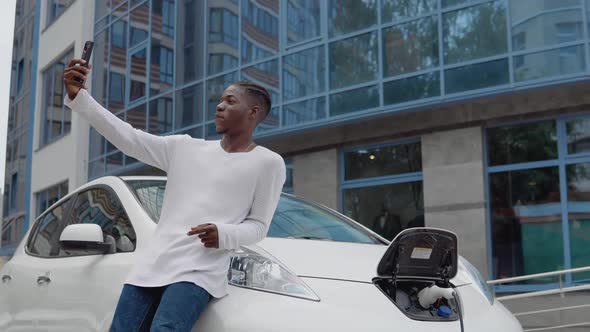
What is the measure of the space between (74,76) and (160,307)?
97 cm

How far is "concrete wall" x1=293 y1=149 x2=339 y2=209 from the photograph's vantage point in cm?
1319

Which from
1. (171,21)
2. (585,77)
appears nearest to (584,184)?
(585,77)

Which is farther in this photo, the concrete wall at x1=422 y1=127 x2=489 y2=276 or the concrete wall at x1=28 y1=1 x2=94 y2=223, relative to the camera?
the concrete wall at x1=28 y1=1 x2=94 y2=223

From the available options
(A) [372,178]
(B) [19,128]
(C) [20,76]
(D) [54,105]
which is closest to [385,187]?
(A) [372,178]

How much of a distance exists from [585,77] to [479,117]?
1.92 m

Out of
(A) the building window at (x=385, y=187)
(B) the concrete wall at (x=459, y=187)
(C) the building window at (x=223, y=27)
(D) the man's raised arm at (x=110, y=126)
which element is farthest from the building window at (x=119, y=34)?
(D) the man's raised arm at (x=110, y=126)

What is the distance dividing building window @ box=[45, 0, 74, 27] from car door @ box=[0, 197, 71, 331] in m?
21.3

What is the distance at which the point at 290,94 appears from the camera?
1312cm

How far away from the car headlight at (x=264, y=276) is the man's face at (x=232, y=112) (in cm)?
53

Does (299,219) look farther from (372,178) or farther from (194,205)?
(372,178)

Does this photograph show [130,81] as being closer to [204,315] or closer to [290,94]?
[290,94]

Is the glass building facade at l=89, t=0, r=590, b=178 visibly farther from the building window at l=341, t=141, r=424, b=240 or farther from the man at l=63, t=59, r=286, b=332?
the man at l=63, t=59, r=286, b=332

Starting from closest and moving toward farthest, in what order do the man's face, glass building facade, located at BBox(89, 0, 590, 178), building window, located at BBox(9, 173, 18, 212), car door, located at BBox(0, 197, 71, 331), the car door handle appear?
the man's face < the car door handle < car door, located at BBox(0, 197, 71, 331) < glass building facade, located at BBox(89, 0, 590, 178) < building window, located at BBox(9, 173, 18, 212)

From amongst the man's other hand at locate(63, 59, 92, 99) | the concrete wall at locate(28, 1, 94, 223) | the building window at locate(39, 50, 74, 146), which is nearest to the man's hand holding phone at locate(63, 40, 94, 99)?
the man's other hand at locate(63, 59, 92, 99)
